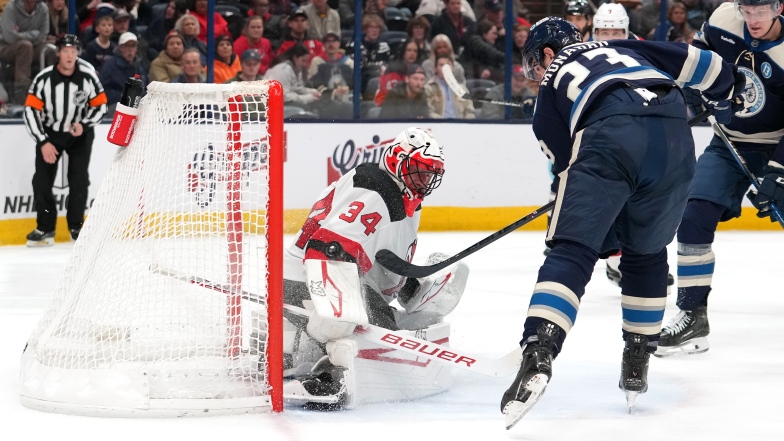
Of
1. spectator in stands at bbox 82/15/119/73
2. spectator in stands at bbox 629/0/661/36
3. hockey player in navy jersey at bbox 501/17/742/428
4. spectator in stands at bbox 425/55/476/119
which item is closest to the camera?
hockey player in navy jersey at bbox 501/17/742/428

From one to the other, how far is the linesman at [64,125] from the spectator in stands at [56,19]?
0.33 metres

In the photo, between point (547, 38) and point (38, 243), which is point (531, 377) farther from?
point (38, 243)

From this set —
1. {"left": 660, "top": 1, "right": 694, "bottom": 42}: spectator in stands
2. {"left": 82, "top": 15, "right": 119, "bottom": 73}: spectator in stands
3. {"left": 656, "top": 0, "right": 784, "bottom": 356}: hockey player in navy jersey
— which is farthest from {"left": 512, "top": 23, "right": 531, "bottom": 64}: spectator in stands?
{"left": 656, "top": 0, "right": 784, "bottom": 356}: hockey player in navy jersey

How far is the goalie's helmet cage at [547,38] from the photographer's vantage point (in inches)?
124

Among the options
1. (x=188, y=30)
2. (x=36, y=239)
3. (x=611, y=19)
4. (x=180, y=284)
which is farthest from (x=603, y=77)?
(x=188, y=30)

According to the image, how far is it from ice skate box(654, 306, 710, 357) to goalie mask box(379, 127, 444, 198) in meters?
1.20

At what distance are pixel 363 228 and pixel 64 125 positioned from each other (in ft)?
A: 13.5

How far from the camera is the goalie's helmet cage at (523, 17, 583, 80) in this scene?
314 centimetres

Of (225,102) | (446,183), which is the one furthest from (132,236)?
(446,183)

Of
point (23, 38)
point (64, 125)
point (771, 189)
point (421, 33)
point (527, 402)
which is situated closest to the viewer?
point (527, 402)

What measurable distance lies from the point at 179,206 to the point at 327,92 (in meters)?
4.60

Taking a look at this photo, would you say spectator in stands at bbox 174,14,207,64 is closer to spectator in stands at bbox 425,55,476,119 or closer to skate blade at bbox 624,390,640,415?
spectator in stands at bbox 425,55,476,119

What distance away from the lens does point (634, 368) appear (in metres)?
3.16

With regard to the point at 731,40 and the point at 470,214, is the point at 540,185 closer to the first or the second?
the point at 470,214
